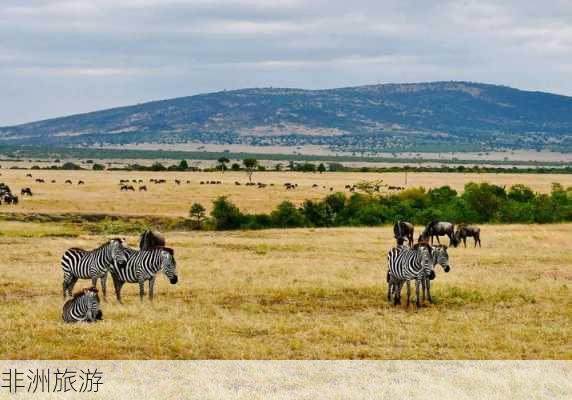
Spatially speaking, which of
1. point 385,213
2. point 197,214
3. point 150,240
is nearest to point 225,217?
point 197,214

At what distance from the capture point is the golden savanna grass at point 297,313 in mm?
16203

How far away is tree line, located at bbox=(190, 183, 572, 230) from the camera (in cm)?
5962

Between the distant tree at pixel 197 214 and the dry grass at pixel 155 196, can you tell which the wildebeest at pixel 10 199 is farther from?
the distant tree at pixel 197 214

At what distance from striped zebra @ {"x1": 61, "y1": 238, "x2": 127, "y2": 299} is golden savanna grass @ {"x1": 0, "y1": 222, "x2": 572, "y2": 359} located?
68 cm

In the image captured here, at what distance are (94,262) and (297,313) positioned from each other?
523 cm

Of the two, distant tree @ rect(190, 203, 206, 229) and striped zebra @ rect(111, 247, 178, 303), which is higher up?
striped zebra @ rect(111, 247, 178, 303)

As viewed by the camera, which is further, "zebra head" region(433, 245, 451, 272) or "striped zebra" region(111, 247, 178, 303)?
"zebra head" region(433, 245, 451, 272)

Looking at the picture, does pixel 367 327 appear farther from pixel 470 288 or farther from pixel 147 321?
pixel 470 288

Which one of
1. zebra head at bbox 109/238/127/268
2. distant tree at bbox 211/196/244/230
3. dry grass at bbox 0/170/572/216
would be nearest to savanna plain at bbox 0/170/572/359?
zebra head at bbox 109/238/127/268

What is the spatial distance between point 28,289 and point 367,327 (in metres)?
10.3

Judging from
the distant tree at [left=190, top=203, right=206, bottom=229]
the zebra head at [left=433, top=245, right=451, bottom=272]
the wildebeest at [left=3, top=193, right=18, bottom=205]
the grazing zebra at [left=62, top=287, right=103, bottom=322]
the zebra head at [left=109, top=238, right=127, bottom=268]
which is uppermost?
the zebra head at [left=109, top=238, right=127, bottom=268]

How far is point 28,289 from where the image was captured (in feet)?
76.8

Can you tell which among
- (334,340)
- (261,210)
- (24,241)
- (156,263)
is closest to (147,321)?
(156,263)

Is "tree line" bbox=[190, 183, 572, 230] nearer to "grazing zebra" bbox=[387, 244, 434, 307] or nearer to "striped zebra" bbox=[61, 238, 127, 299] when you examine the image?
"striped zebra" bbox=[61, 238, 127, 299]
